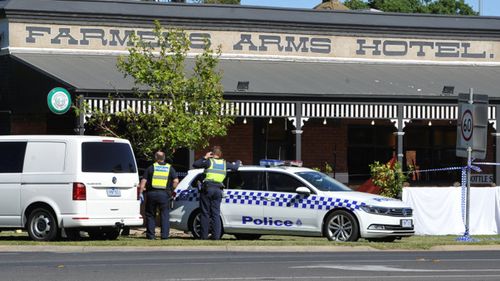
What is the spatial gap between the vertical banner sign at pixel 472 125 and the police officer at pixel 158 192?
572 centimetres

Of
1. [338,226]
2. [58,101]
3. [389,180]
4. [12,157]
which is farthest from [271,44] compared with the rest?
[12,157]

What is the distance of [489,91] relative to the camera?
34.4 metres

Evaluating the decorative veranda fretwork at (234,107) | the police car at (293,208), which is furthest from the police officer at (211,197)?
the decorative veranda fretwork at (234,107)

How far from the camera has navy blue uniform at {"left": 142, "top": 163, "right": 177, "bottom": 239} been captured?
22953 mm

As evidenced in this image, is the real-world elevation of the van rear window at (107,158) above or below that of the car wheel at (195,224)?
above

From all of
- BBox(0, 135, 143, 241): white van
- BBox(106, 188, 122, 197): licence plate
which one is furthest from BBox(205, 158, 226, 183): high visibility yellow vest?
BBox(106, 188, 122, 197): licence plate

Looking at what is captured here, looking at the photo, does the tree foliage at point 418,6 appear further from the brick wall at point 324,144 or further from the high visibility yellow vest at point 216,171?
the high visibility yellow vest at point 216,171

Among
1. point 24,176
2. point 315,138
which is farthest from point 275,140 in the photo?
point 24,176

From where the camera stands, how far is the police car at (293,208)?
74.3 feet

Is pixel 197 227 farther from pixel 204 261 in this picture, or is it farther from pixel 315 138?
pixel 315 138

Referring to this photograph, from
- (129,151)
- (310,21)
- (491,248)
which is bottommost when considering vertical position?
(491,248)

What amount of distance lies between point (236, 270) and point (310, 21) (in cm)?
2092

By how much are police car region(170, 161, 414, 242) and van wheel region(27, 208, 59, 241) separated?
10.6 feet

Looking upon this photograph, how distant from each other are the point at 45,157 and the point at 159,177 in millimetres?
2465
